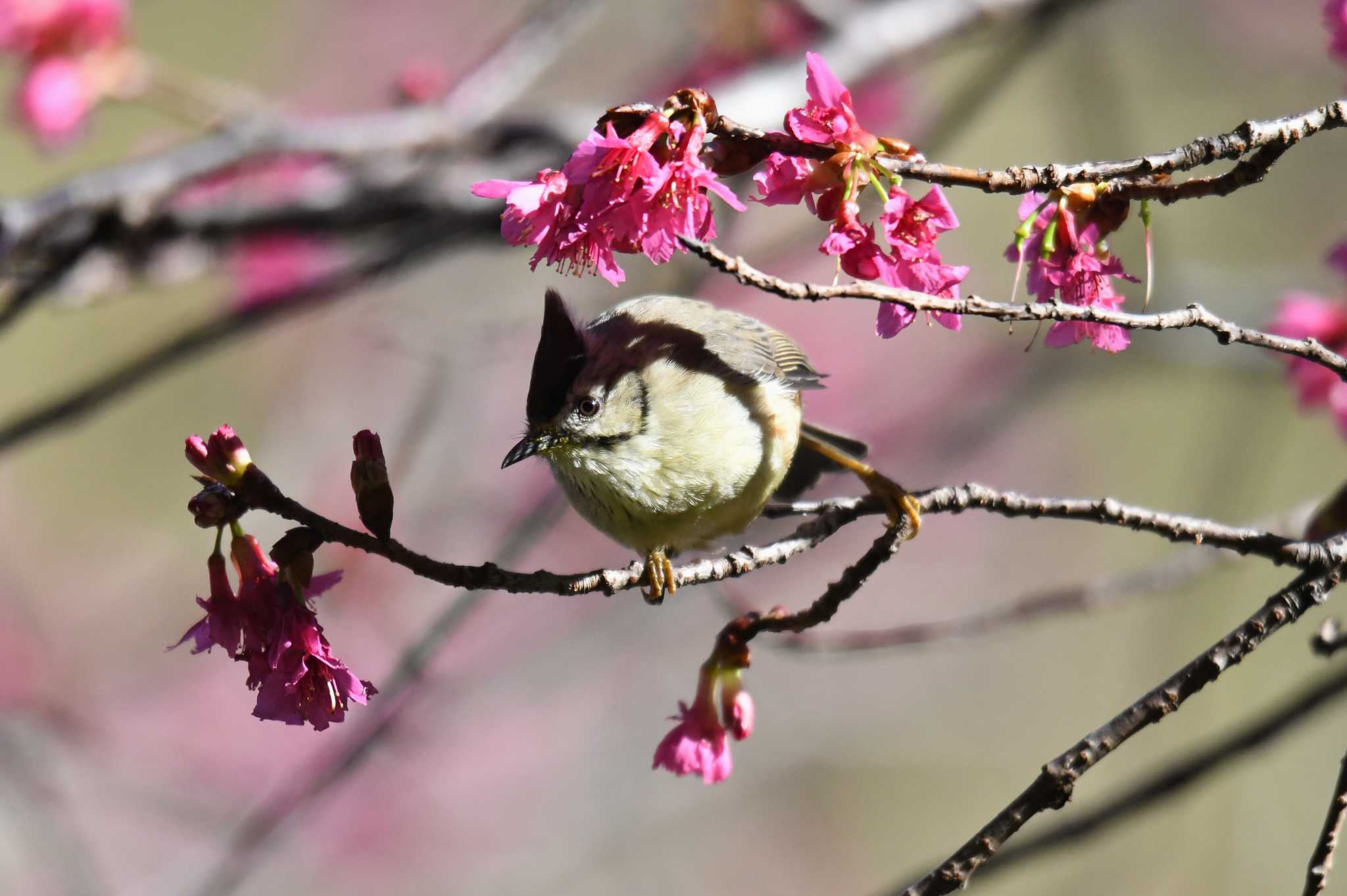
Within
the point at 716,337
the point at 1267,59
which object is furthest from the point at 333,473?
the point at 1267,59

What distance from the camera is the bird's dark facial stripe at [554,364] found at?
2.29 meters

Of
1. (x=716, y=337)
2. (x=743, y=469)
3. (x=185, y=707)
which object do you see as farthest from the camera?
(x=185, y=707)

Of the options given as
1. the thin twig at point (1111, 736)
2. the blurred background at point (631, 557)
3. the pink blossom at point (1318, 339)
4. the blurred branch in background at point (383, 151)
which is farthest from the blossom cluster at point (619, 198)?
the blurred branch in background at point (383, 151)

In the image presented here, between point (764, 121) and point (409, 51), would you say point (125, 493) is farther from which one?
point (764, 121)

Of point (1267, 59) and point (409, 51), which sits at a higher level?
point (409, 51)

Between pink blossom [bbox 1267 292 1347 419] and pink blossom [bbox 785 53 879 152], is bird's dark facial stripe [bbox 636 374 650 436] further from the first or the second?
pink blossom [bbox 1267 292 1347 419]

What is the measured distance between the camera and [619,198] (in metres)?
1.38

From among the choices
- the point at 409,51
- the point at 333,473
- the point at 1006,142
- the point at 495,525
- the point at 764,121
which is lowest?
the point at 764,121

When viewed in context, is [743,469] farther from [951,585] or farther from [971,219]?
[971,219]

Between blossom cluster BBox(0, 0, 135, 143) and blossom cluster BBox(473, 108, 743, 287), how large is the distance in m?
2.85

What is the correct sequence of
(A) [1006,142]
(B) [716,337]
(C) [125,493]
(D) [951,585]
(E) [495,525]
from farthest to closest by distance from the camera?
(A) [1006,142] < (C) [125,493] < (D) [951,585] < (E) [495,525] < (B) [716,337]

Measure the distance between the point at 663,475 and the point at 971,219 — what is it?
651 centimetres

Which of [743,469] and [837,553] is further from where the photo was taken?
[837,553]

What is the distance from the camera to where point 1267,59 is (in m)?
6.21
